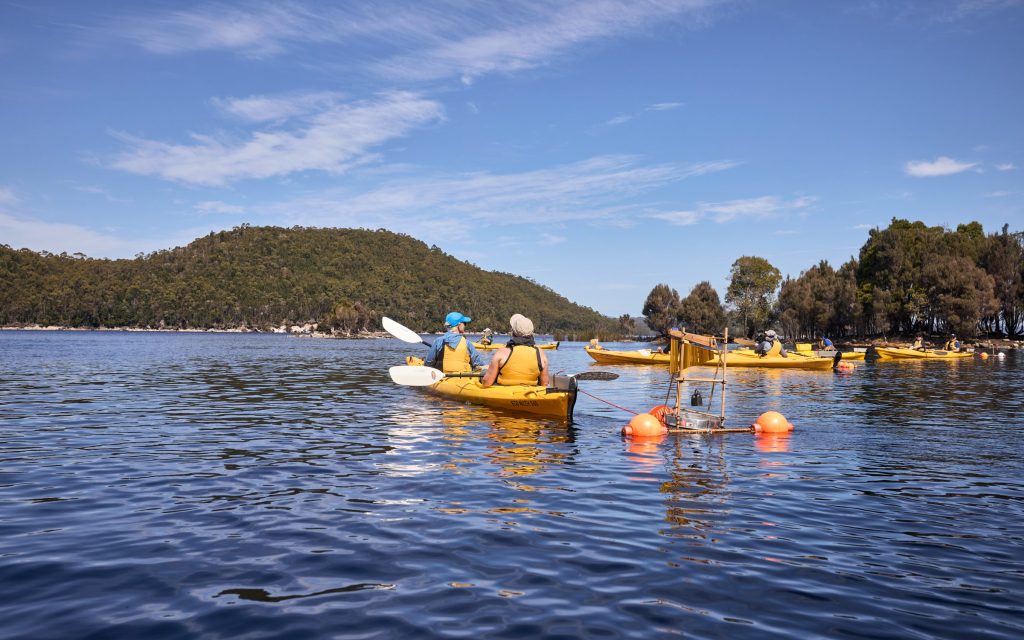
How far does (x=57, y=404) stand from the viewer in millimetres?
20688

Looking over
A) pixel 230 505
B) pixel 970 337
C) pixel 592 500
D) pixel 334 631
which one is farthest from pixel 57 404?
pixel 970 337

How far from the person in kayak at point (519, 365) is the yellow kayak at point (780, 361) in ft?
96.7

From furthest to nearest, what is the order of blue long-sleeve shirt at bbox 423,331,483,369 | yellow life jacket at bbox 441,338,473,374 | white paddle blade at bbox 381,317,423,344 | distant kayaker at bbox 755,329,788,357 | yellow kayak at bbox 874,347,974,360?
yellow kayak at bbox 874,347,974,360
distant kayaker at bbox 755,329,788,357
white paddle blade at bbox 381,317,423,344
yellow life jacket at bbox 441,338,473,374
blue long-sleeve shirt at bbox 423,331,483,369

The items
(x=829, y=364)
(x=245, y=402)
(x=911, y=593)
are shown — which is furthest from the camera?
(x=829, y=364)

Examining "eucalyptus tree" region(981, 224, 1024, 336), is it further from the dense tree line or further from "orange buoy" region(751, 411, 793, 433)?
"orange buoy" region(751, 411, 793, 433)

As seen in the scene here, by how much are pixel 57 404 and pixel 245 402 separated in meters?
5.36

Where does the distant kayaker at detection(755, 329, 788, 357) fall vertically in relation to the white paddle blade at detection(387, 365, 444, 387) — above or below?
above

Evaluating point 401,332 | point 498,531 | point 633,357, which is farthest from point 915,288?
point 498,531

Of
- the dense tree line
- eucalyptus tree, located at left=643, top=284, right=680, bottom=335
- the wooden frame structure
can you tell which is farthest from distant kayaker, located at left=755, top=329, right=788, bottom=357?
eucalyptus tree, located at left=643, top=284, right=680, bottom=335

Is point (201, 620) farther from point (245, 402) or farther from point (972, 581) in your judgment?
point (245, 402)

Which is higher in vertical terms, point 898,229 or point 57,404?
point 898,229

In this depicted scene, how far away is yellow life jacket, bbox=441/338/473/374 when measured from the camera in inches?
882

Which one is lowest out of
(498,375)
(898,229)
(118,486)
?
(118,486)

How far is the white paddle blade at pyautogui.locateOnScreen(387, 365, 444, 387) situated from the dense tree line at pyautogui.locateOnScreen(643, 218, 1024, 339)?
6773 centimetres
